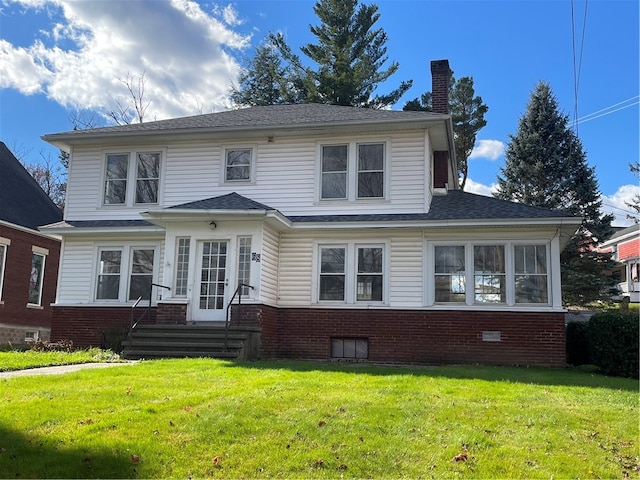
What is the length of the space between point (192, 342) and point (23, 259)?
37.0 feet

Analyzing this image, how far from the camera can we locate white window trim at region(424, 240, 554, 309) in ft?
46.3

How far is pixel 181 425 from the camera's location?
624 cm

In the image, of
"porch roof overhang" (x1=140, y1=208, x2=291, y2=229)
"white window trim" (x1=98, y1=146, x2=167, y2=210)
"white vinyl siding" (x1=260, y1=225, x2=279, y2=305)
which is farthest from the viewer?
"white window trim" (x1=98, y1=146, x2=167, y2=210)

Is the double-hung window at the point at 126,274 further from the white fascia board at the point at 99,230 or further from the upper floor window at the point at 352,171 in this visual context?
the upper floor window at the point at 352,171

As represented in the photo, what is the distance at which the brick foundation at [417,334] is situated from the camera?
45.4 ft

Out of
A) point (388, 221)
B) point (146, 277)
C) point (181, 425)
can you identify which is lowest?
point (181, 425)

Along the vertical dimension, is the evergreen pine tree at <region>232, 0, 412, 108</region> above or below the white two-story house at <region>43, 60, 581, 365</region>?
above

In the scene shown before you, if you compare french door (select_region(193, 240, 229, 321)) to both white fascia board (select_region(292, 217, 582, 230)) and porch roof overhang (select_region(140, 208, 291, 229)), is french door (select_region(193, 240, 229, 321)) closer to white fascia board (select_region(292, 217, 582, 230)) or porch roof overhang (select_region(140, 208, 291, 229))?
porch roof overhang (select_region(140, 208, 291, 229))

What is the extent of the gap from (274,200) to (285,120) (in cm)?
218

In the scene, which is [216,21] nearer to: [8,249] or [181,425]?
[8,249]

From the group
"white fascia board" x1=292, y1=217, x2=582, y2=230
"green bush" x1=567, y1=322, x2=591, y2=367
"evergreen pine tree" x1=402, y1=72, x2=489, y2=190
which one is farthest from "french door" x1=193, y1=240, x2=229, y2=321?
"evergreen pine tree" x1=402, y1=72, x2=489, y2=190

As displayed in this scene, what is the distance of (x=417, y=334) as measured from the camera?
47.4ft

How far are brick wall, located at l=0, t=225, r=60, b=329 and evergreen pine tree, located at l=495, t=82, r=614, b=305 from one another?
65.5 ft

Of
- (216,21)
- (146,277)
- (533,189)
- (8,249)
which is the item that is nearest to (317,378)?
(146,277)
